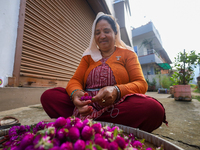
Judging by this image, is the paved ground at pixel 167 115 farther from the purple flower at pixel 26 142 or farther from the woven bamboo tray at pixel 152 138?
the purple flower at pixel 26 142

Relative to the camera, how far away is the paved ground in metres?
1.19

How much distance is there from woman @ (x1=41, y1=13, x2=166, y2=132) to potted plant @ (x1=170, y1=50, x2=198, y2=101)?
3.34 meters

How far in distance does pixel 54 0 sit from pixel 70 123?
3877 millimetres

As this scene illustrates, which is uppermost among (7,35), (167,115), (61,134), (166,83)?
(7,35)

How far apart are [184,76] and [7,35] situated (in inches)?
204

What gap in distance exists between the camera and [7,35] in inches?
84.4

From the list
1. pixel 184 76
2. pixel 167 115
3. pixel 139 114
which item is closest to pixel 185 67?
pixel 184 76

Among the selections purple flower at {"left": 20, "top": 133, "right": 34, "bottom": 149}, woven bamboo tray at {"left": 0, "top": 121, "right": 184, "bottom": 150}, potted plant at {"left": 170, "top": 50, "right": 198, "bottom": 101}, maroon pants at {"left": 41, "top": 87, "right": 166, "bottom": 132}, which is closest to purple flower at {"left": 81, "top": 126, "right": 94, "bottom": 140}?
purple flower at {"left": 20, "top": 133, "right": 34, "bottom": 149}

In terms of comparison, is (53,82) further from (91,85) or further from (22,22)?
(91,85)

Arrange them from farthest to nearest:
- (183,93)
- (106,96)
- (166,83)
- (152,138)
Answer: (166,83) → (183,93) → (106,96) → (152,138)

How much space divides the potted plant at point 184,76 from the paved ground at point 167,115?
164 centimetres

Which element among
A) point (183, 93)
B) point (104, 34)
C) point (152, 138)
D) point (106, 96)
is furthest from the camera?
point (183, 93)

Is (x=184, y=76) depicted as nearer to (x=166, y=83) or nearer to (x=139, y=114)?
(x=139, y=114)

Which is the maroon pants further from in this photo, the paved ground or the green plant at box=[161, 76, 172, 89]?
the green plant at box=[161, 76, 172, 89]
